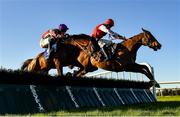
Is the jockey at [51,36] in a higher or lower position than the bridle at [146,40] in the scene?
higher

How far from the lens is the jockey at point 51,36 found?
12.7m

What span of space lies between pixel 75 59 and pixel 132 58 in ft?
6.02

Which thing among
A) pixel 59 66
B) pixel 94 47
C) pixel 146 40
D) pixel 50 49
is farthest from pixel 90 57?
pixel 146 40

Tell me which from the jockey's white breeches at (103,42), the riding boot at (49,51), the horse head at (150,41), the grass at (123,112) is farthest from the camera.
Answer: the riding boot at (49,51)

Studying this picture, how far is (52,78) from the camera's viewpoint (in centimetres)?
1002

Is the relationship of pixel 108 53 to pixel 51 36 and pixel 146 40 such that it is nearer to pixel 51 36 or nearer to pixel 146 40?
pixel 146 40

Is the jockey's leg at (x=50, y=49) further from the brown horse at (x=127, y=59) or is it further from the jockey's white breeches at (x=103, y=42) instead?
the jockey's white breeches at (x=103, y=42)

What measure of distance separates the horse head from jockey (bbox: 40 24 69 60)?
248cm

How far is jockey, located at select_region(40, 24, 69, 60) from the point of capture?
41.7 feet

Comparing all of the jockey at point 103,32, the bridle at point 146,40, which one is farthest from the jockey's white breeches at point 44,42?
the bridle at point 146,40

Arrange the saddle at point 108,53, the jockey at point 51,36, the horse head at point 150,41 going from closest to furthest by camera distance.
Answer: the saddle at point 108,53
the horse head at point 150,41
the jockey at point 51,36

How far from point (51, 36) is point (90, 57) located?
5.03 feet

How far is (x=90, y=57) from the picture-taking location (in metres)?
12.2

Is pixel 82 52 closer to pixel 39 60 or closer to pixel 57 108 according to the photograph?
pixel 39 60
